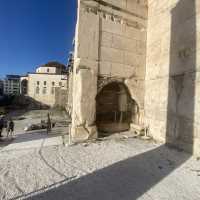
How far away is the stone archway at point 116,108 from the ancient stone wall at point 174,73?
2.37ft

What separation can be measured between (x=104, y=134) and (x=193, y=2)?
464 cm

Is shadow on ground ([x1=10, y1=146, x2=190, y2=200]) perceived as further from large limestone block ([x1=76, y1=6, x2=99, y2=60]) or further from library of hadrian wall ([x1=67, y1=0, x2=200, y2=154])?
large limestone block ([x1=76, y1=6, x2=99, y2=60])

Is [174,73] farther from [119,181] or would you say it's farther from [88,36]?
[119,181]

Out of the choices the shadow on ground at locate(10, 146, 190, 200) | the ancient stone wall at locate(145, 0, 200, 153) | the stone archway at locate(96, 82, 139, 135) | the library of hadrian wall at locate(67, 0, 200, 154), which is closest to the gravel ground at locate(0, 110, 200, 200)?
the shadow on ground at locate(10, 146, 190, 200)

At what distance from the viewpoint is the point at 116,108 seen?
6543 mm

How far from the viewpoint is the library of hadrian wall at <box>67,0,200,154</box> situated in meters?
4.15

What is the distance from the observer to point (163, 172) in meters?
2.99

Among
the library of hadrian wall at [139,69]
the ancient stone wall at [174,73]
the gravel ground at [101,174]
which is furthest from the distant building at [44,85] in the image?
the gravel ground at [101,174]

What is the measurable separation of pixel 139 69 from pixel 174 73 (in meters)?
1.56

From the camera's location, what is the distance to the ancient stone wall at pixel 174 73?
397 centimetres


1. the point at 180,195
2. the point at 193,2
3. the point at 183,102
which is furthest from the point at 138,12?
the point at 180,195

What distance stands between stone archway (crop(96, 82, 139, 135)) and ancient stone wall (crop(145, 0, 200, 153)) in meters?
0.72

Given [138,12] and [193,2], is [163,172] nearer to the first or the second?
[193,2]

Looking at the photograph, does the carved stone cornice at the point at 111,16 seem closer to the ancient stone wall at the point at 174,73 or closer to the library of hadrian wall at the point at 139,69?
the library of hadrian wall at the point at 139,69
